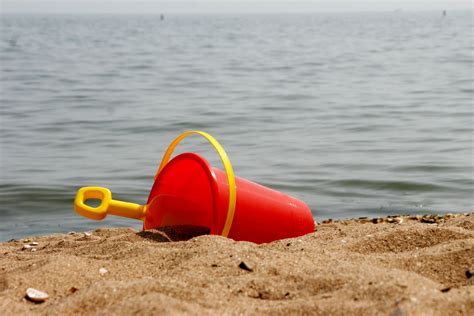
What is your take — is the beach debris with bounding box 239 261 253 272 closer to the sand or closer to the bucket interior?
the sand

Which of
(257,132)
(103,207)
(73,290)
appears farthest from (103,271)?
(257,132)

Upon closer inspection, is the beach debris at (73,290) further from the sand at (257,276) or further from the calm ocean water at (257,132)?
the calm ocean water at (257,132)

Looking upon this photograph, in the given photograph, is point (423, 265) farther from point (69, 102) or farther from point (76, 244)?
point (69, 102)

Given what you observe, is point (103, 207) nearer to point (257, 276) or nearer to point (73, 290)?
point (73, 290)

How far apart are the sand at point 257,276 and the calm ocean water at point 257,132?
2.05 metres

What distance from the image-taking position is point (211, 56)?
21.3m

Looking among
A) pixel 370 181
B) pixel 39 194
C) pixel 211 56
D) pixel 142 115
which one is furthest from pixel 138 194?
pixel 211 56

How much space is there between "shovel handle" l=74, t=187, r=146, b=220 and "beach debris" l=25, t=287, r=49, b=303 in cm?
105

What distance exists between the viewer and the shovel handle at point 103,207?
357cm

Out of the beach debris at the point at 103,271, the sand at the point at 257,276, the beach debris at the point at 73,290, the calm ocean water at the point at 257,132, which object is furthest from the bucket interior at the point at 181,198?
the calm ocean water at the point at 257,132

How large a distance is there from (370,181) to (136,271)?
357 cm

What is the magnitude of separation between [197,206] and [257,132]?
4.71 m

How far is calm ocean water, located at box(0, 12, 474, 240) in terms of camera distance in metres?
5.74

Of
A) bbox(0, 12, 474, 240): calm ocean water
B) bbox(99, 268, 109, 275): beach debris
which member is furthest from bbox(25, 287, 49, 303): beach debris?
bbox(0, 12, 474, 240): calm ocean water
